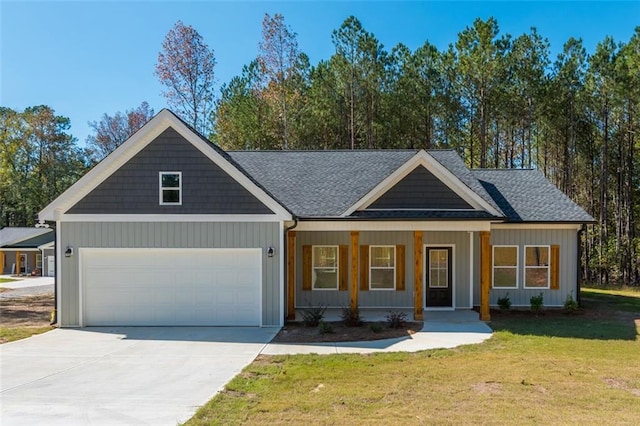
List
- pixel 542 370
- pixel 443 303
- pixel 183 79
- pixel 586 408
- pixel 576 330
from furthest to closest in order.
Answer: pixel 183 79 → pixel 443 303 → pixel 576 330 → pixel 542 370 → pixel 586 408

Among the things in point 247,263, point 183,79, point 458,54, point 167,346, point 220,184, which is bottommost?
point 167,346

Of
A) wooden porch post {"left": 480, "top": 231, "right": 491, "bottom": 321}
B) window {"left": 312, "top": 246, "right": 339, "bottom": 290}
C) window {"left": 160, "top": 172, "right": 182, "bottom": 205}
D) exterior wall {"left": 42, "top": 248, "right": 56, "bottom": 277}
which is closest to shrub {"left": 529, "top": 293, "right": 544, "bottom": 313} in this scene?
wooden porch post {"left": 480, "top": 231, "right": 491, "bottom": 321}

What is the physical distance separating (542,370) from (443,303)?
21.6 ft

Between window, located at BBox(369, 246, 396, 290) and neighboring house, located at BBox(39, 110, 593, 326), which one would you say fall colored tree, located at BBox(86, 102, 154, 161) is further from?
window, located at BBox(369, 246, 396, 290)

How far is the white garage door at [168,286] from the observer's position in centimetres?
1165

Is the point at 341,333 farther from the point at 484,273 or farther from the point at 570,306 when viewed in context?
the point at 570,306

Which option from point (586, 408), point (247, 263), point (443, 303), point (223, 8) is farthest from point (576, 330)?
point (223, 8)

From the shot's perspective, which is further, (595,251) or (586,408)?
(595,251)

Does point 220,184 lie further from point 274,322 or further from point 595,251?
point 595,251

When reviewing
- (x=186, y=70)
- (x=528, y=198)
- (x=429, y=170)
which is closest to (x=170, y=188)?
(x=429, y=170)

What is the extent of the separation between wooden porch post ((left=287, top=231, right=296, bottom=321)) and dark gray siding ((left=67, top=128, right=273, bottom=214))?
5.95 ft

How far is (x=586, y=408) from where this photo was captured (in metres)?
5.73

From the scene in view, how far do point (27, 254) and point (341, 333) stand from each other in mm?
30682

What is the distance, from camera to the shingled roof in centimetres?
1300
